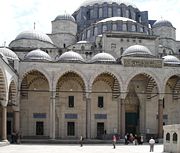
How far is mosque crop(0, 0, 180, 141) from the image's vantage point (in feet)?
92.2

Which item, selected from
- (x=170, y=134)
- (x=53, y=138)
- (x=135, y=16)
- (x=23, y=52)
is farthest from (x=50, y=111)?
(x=135, y=16)

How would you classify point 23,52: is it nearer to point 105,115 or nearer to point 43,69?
point 43,69

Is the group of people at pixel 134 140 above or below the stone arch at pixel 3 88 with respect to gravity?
below

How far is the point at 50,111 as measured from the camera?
1106 inches

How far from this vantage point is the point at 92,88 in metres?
30.8

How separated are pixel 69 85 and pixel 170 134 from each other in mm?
13629

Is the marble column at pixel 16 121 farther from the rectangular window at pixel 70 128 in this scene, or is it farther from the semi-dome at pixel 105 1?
the semi-dome at pixel 105 1

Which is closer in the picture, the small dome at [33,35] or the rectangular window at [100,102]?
the rectangular window at [100,102]

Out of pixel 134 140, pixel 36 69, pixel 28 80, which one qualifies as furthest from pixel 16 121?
pixel 134 140

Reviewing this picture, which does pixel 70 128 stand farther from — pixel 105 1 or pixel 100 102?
pixel 105 1

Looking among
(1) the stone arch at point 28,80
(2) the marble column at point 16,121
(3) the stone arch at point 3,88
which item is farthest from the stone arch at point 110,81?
(3) the stone arch at point 3,88

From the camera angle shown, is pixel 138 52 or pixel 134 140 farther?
pixel 138 52

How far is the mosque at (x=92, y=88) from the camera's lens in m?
28.1

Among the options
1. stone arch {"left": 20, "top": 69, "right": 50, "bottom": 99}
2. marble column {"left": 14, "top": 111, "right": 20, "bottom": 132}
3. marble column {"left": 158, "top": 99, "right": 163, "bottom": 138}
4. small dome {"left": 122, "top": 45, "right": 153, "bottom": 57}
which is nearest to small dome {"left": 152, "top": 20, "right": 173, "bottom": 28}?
small dome {"left": 122, "top": 45, "right": 153, "bottom": 57}
